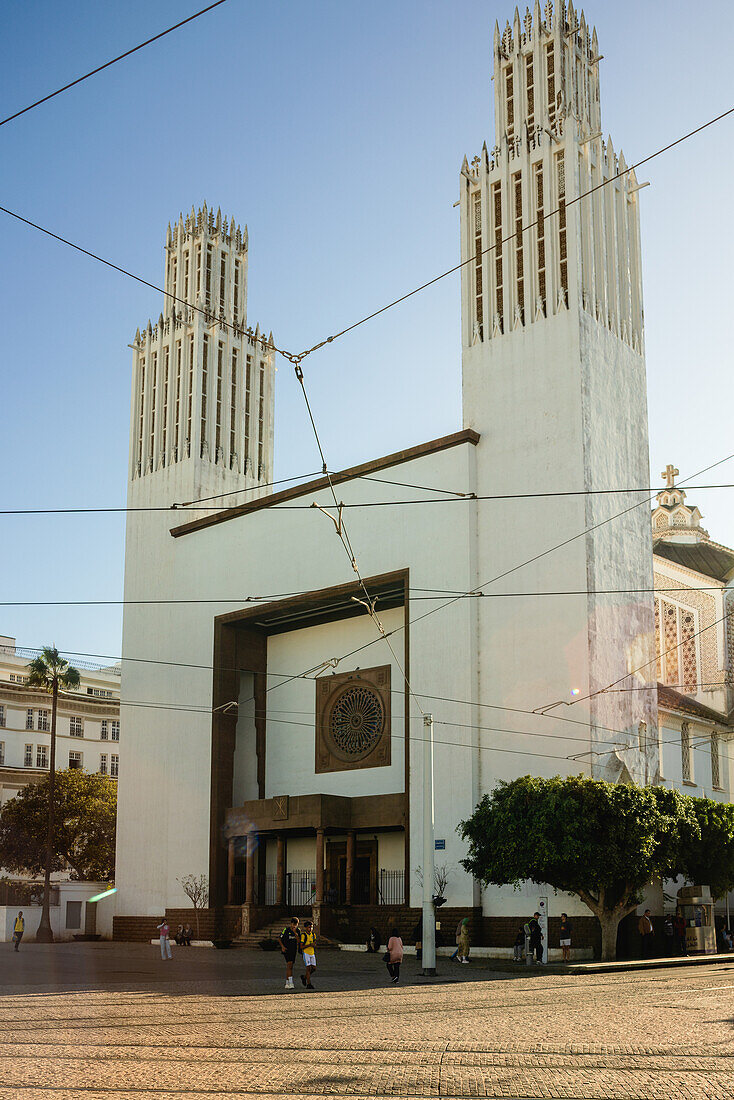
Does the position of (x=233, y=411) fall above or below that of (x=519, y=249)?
below

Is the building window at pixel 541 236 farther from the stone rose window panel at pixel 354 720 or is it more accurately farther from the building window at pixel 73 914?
the building window at pixel 73 914

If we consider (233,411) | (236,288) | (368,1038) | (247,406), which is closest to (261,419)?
(247,406)

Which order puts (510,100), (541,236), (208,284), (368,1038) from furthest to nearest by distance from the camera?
(208,284) → (510,100) → (541,236) → (368,1038)

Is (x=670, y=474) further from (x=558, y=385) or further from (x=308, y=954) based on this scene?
(x=308, y=954)

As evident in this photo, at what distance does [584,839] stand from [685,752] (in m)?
18.7

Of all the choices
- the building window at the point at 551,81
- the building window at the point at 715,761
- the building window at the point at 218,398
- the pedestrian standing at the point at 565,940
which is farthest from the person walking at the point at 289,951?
the building window at the point at 218,398

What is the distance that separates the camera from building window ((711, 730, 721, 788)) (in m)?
46.8

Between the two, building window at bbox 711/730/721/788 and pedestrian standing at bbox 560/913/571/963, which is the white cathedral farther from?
pedestrian standing at bbox 560/913/571/963

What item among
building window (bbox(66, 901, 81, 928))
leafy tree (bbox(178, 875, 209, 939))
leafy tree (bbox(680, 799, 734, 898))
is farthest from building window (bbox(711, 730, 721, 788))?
building window (bbox(66, 901, 81, 928))

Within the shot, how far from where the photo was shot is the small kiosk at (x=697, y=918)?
31531 mm

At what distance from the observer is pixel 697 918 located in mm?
31688

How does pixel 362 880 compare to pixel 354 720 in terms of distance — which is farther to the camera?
pixel 354 720

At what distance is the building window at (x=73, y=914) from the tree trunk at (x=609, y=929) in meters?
28.0

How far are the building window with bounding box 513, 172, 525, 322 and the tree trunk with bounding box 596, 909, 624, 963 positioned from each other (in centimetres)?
1847
